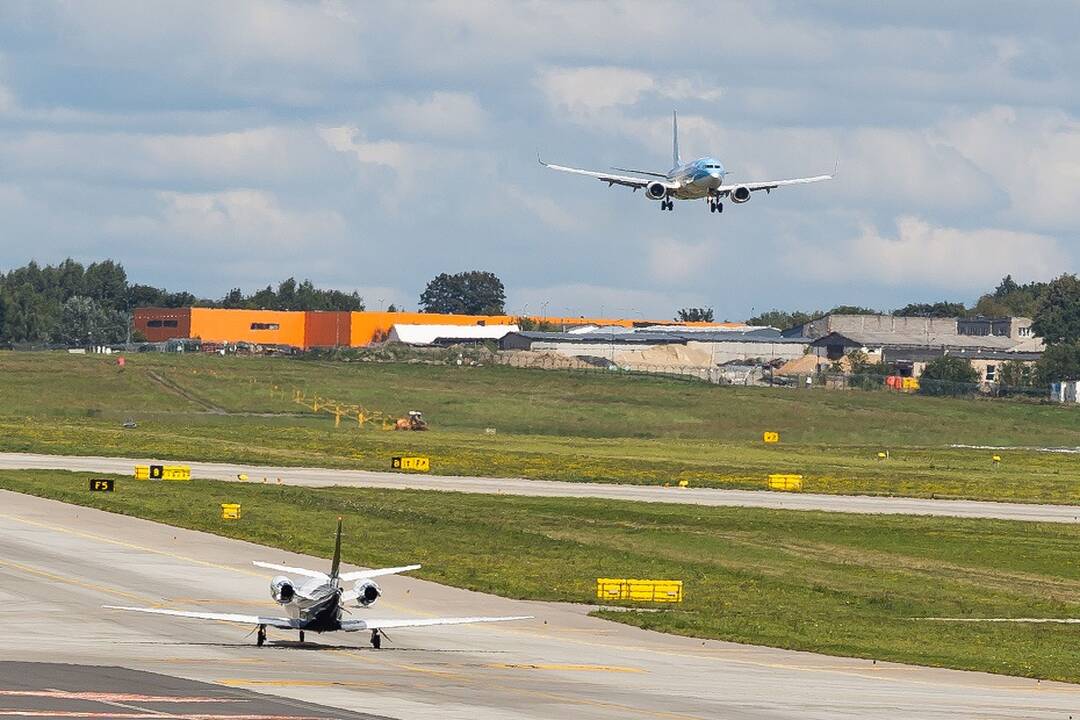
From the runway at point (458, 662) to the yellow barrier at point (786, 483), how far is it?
5059 cm

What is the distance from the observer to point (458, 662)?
1895 inches

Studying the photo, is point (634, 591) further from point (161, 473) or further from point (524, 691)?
point (161, 473)

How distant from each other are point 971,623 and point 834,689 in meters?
18.0

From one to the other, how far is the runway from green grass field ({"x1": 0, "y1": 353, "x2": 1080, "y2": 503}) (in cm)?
5418

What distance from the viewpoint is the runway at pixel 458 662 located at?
40.9 metres

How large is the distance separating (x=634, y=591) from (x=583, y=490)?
4076 centimetres

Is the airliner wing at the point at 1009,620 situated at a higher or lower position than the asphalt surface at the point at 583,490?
lower

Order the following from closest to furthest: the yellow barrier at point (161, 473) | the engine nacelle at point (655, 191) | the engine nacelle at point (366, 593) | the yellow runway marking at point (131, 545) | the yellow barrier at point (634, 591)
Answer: the engine nacelle at point (366, 593) < the yellow barrier at point (634, 591) < the yellow runway marking at point (131, 545) < the yellow barrier at point (161, 473) < the engine nacelle at point (655, 191)

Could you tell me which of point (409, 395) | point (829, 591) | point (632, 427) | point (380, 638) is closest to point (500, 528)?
point (829, 591)

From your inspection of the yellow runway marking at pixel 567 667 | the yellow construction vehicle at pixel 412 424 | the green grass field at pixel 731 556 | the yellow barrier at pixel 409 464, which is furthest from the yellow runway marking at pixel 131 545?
the yellow construction vehicle at pixel 412 424

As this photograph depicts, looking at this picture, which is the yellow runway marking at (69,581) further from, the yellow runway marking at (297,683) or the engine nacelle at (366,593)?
the yellow runway marking at (297,683)

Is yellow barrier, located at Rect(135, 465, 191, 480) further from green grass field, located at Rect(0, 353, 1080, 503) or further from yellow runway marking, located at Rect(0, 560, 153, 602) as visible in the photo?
yellow runway marking, located at Rect(0, 560, 153, 602)

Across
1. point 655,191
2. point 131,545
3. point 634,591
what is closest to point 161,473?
point 131,545

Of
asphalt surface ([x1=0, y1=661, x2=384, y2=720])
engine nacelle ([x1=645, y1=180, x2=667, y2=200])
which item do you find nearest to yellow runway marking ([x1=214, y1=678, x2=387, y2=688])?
asphalt surface ([x1=0, y1=661, x2=384, y2=720])
